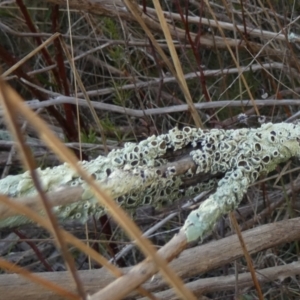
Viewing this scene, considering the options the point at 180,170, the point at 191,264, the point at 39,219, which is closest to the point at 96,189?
the point at 39,219

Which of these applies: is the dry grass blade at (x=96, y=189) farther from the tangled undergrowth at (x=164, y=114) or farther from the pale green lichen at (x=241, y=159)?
the tangled undergrowth at (x=164, y=114)

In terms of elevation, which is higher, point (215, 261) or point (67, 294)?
point (67, 294)

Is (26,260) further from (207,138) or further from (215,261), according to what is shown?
(207,138)

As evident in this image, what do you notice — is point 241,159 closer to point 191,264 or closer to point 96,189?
point 191,264

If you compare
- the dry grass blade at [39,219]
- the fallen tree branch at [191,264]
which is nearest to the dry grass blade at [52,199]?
the dry grass blade at [39,219]

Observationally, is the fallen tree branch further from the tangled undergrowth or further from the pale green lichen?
the pale green lichen

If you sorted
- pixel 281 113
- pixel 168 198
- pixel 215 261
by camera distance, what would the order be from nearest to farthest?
pixel 168 198 < pixel 215 261 < pixel 281 113

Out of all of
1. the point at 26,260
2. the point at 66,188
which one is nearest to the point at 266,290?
the point at 26,260
